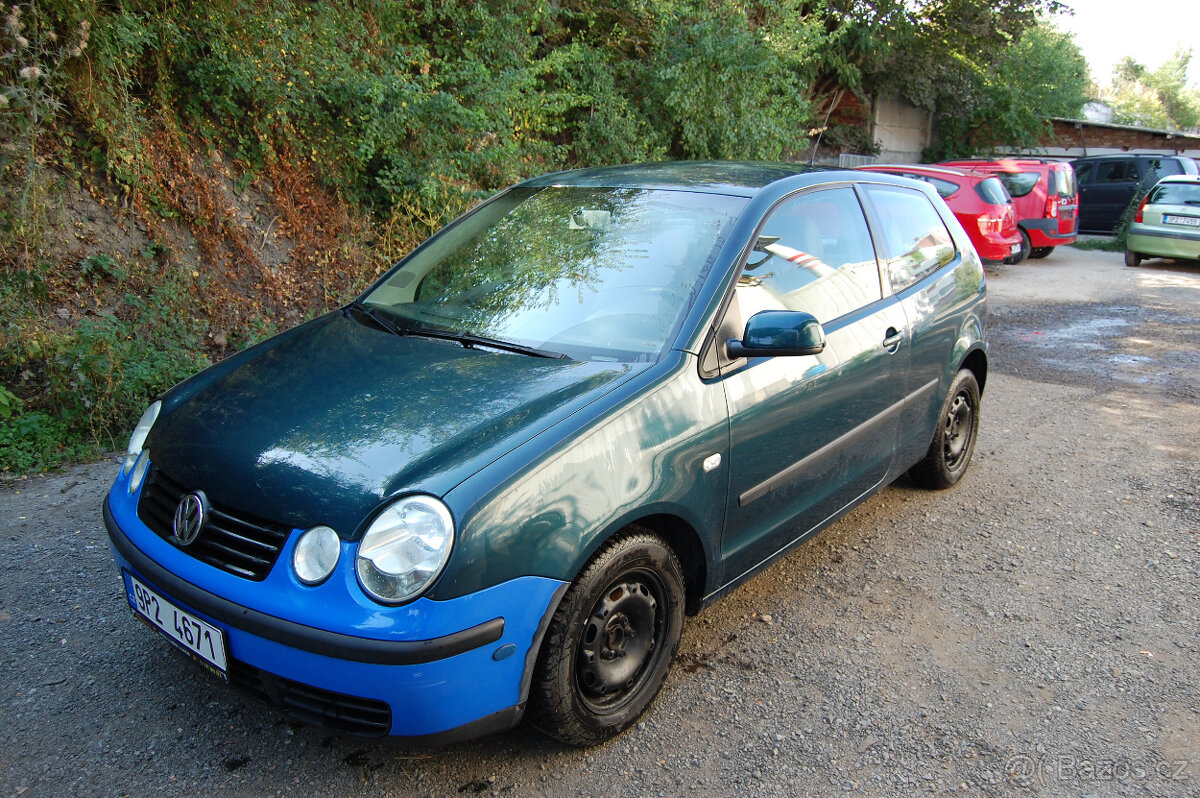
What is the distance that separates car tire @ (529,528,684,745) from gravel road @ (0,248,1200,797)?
14 cm

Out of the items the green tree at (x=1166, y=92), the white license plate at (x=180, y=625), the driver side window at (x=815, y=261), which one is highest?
the green tree at (x=1166, y=92)

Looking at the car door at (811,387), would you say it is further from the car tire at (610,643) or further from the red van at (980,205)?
the red van at (980,205)

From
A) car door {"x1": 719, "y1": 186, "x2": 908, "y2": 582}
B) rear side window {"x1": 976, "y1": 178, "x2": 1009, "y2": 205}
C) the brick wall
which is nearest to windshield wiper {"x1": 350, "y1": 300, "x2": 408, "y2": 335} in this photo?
car door {"x1": 719, "y1": 186, "x2": 908, "y2": 582}

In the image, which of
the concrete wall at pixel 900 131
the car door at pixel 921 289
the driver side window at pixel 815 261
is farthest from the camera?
the concrete wall at pixel 900 131

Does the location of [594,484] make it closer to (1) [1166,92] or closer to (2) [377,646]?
(2) [377,646]

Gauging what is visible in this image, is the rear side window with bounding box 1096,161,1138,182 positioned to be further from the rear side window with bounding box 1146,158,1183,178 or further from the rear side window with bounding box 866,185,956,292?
the rear side window with bounding box 866,185,956,292

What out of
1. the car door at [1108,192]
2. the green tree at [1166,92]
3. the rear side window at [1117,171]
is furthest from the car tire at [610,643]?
the green tree at [1166,92]

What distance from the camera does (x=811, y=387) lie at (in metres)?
3.21

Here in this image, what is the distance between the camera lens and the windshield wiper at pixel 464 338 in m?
2.88

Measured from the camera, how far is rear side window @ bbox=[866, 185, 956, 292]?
398 cm

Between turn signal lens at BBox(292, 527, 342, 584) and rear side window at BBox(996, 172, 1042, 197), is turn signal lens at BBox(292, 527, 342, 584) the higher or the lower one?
the lower one

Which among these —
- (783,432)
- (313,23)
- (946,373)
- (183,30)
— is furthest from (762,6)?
(783,432)

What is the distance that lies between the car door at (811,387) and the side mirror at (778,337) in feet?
0.27

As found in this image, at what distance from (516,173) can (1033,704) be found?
676cm
